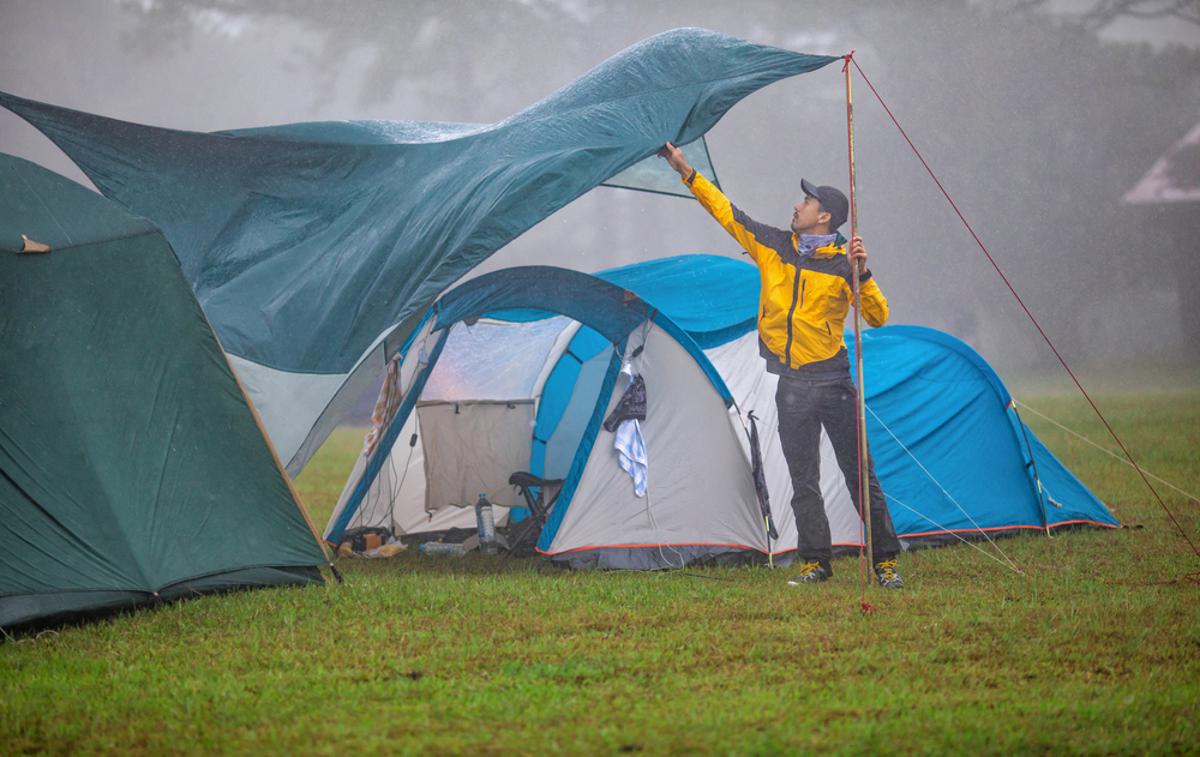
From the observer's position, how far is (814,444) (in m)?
5.62

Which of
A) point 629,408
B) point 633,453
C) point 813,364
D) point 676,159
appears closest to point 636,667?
point 813,364

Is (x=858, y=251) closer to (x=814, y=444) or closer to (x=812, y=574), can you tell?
(x=814, y=444)

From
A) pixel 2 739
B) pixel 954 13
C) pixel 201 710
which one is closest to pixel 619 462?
pixel 201 710

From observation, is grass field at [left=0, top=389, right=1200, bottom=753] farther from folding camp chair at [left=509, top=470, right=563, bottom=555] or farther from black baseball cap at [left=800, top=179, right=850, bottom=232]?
black baseball cap at [left=800, top=179, right=850, bottom=232]

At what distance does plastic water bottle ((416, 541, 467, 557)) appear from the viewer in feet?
23.1

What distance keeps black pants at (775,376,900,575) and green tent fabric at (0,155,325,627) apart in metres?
2.19

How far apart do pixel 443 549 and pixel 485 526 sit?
0.28 meters

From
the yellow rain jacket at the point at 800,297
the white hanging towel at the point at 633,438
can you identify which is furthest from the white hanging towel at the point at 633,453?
the yellow rain jacket at the point at 800,297

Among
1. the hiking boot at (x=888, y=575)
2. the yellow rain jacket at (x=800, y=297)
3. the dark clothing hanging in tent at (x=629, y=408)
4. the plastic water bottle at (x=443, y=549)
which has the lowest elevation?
the hiking boot at (x=888, y=575)

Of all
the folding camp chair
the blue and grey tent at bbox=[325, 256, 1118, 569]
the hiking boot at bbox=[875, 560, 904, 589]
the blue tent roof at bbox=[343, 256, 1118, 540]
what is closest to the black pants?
the hiking boot at bbox=[875, 560, 904, 589]

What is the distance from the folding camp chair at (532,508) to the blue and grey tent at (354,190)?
42.8 inches

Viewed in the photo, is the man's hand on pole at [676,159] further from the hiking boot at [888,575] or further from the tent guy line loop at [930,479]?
the tent guy line loop at [930,479]

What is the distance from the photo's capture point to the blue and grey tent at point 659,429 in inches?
243

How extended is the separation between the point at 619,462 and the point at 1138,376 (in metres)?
23.1
